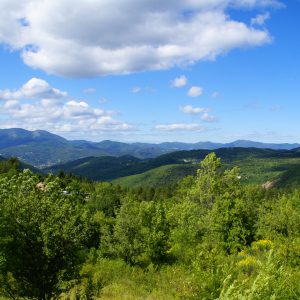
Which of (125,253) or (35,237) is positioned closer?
(35,237)

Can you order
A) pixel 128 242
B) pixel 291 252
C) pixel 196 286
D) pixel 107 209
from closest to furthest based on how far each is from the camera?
pixel 196 286, pixel 291 252, pixel 128 242, pixel 107 209

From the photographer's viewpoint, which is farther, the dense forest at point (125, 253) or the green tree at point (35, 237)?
the green tree at point (35, 237)

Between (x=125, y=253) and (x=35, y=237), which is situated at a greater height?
(x=35, y=237)

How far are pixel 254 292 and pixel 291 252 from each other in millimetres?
19740

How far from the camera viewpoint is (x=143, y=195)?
165250 millimetres

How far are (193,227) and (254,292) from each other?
3838cm

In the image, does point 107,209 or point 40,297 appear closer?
point 40,297

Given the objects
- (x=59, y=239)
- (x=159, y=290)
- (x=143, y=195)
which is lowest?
(x=143, y=195)

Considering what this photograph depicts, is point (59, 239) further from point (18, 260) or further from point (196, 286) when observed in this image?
point (196, 286)

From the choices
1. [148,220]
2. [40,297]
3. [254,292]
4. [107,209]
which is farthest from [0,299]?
[107,209]

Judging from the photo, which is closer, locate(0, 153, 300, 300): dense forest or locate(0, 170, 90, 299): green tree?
locate(0, 153, 300, 300): dense forest

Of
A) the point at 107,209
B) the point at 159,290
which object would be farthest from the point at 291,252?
the point at 107,209

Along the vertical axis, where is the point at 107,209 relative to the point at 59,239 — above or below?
below

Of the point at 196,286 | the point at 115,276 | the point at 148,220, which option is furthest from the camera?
the point at 148,220
